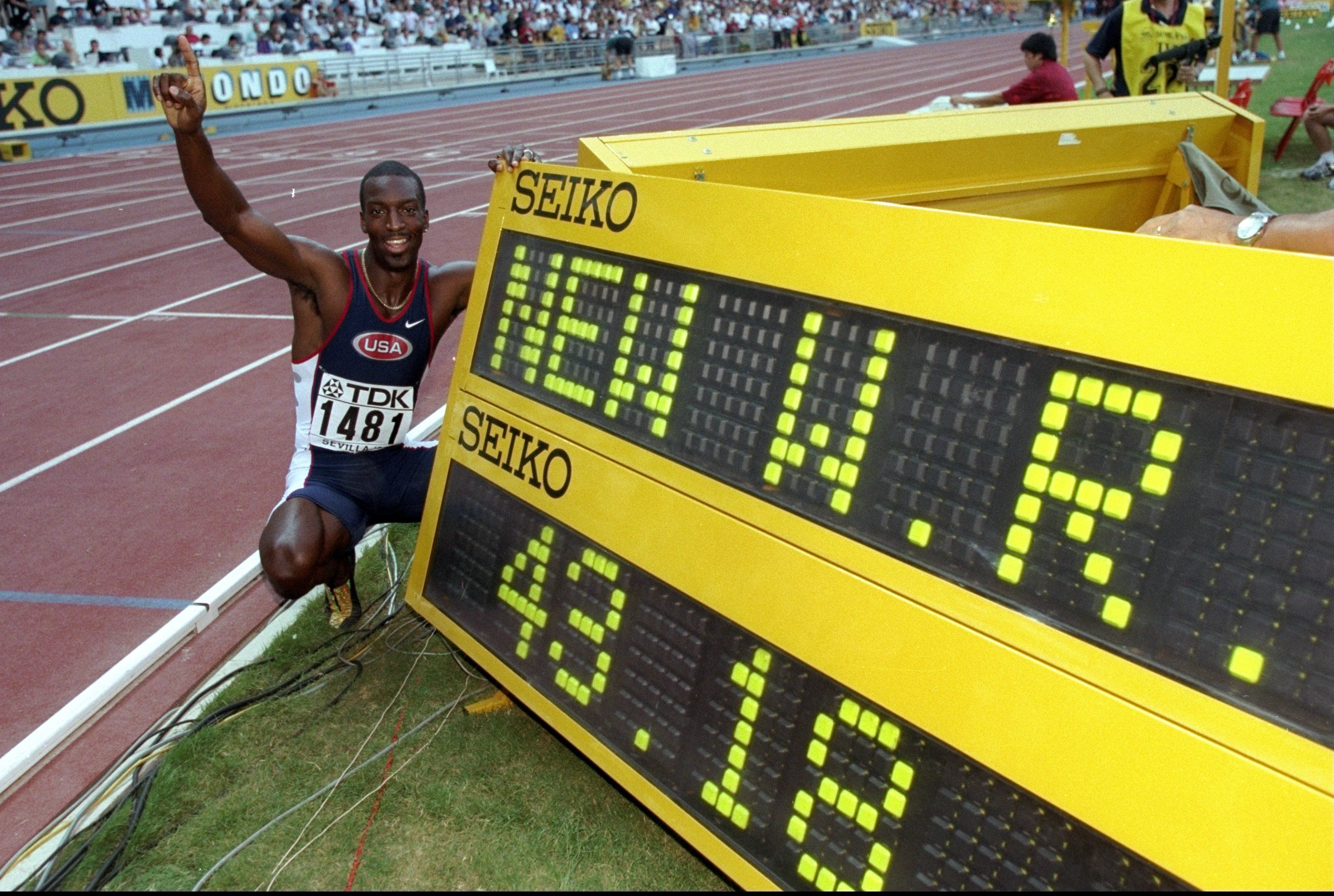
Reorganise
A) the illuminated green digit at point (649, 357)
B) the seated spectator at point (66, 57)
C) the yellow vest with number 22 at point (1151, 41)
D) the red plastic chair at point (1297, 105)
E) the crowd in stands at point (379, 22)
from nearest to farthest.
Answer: the illuminated green digit at point (649, 357), the yellow vest with number 22 at point (1151, 41), the red plastic chair at point (1297, 105), the seated spectator at point (66, 57), the crowd in stands at point (379, 22)

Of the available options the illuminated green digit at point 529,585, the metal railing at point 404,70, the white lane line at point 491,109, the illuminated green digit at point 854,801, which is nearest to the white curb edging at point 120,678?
the illuminated green digit at point 529,585

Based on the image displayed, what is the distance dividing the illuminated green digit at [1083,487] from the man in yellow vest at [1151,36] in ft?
21.4

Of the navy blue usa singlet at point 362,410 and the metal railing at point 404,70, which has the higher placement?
the navy blue usa singlet at point 362,410

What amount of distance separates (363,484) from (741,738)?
2.24 metres

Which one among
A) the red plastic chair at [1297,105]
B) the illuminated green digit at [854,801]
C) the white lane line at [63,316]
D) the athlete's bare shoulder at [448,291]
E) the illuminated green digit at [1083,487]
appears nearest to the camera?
the illuminated green digit at [1083,487]

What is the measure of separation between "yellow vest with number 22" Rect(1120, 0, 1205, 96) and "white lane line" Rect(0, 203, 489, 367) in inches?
228

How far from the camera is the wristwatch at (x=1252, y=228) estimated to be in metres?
2.40

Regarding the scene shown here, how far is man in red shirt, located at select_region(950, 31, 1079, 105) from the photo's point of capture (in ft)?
28.2

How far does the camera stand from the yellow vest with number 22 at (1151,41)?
24.2 feet

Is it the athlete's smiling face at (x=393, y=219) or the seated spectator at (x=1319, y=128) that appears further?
the seated spectator at (x=1319, y=128)

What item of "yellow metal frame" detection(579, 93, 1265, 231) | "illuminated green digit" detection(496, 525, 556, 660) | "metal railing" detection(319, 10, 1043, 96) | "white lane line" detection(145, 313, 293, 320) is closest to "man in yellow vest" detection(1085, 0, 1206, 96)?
"yellow metal frame" detection(579, 93, 1265, 231)

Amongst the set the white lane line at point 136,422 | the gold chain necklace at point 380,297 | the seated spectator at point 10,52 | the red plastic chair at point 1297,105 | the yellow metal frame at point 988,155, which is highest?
the red plastic chair at point 1297,105

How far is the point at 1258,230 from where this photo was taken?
2.40 m

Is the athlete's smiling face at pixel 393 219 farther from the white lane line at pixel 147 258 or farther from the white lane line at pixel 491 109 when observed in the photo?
the white lane line at pixel 491 109
